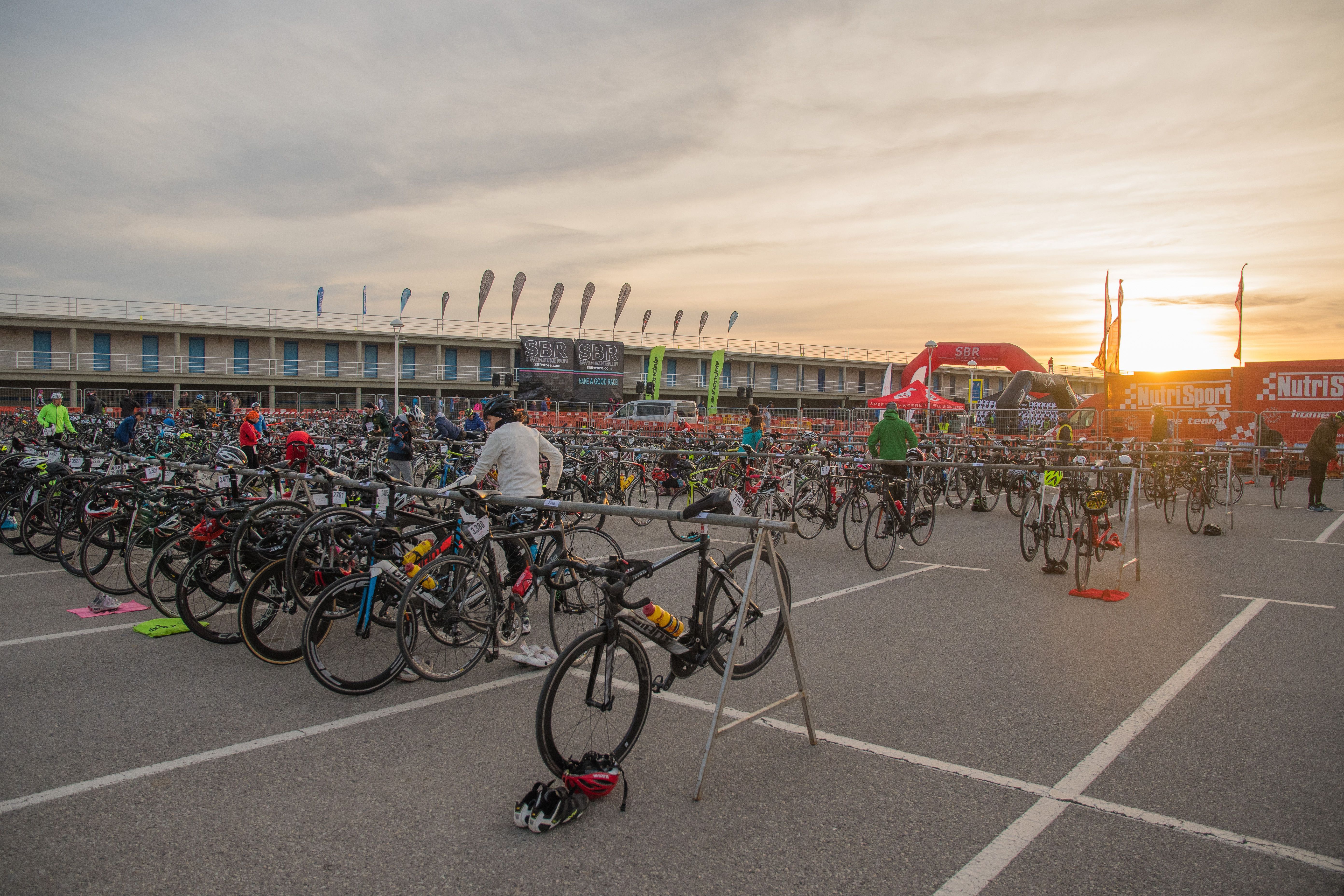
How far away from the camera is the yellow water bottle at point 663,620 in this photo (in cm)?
353

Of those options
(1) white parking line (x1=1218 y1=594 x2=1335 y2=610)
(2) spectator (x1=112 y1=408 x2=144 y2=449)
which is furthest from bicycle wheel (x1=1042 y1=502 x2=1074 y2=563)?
(2) spectator (x1=112 y1=408 x2=144 y2=449)

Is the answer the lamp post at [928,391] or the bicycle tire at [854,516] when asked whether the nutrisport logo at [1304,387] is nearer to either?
the lamp post at [928,391]

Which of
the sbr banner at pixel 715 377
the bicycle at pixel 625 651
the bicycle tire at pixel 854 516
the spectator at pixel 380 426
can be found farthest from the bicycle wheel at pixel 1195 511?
the sbr banner at pixel 715 377

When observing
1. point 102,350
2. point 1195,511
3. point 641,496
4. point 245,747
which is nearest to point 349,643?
point 245,747

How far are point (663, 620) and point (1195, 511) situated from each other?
10735mm

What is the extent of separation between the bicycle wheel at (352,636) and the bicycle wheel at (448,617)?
92 millimetres

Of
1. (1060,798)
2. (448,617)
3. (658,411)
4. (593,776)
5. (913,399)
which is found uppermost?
(913,399)

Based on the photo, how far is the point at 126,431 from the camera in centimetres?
1164

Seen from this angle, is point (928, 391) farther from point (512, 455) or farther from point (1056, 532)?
point (512, 455)

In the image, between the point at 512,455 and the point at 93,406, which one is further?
the point at 93,406

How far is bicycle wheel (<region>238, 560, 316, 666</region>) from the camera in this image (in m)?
4.70

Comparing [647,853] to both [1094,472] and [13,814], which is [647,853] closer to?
[13,814]

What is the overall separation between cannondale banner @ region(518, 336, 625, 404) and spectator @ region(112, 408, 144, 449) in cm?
2746

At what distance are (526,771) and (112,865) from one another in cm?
152
